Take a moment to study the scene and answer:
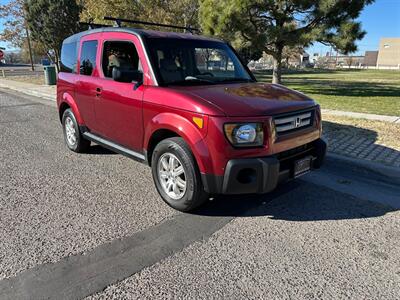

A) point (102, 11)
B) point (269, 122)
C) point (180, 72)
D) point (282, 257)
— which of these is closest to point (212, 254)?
point (282, 257)

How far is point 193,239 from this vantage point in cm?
319

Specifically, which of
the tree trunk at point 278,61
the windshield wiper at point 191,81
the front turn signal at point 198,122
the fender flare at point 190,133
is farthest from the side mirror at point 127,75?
the tree trunk at point 278,61

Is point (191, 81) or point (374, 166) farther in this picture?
point (374, 166)

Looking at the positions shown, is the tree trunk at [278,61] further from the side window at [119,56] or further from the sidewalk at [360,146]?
the side window at [119,56]

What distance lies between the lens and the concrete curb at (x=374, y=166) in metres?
4.76

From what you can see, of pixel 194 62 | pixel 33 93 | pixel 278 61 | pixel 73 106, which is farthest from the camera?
pixel 33 93

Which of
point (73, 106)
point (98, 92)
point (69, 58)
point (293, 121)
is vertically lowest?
point (73, 106)

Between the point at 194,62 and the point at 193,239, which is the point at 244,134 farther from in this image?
the point at 194,62

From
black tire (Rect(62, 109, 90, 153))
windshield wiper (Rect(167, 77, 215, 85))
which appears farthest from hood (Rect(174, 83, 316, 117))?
black tire (Rect(62, 109, 90, 153))

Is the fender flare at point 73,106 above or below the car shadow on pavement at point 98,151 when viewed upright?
above

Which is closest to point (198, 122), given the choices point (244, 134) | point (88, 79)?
point (244, 134)

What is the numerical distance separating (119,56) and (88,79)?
32.1 inches

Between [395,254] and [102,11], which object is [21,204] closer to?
[395,254]

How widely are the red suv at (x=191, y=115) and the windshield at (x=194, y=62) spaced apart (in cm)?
1
